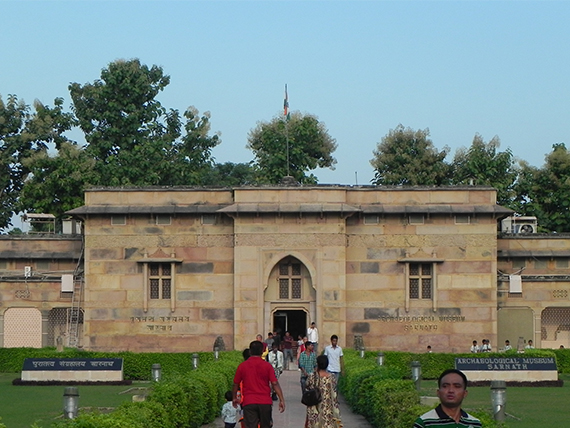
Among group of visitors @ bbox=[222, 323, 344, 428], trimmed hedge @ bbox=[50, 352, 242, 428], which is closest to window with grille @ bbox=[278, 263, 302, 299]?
trimmed hedge @ bbox=[50, 352, 242, 428]

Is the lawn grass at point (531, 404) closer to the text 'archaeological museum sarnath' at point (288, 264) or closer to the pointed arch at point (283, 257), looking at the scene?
the text 'archaeological museum sarnath' at point (288, 264)

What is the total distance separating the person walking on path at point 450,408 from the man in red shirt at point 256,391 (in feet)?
22.8

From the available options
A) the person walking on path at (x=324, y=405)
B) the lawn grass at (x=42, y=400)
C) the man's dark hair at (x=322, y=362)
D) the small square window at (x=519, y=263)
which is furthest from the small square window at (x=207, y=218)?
the man's dark hair at (x=322, y=362)

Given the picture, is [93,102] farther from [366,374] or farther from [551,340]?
[366,374]

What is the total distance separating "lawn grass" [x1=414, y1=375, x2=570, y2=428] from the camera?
19.9m

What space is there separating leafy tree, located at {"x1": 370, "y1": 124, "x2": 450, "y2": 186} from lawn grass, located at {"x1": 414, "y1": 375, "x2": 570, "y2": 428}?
3365 cm

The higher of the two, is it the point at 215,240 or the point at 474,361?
the point at 215,240

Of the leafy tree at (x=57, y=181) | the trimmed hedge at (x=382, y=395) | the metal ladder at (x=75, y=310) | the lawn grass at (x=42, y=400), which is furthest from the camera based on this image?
the leafy tree at (x=57, y=181)

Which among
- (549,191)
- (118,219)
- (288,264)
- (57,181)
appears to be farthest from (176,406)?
(549,191)

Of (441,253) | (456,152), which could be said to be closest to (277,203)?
(441,253)

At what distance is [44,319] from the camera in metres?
38.8

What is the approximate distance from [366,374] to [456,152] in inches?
1686

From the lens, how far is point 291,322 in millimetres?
39188

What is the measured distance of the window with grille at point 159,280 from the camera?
36406 millimetres
